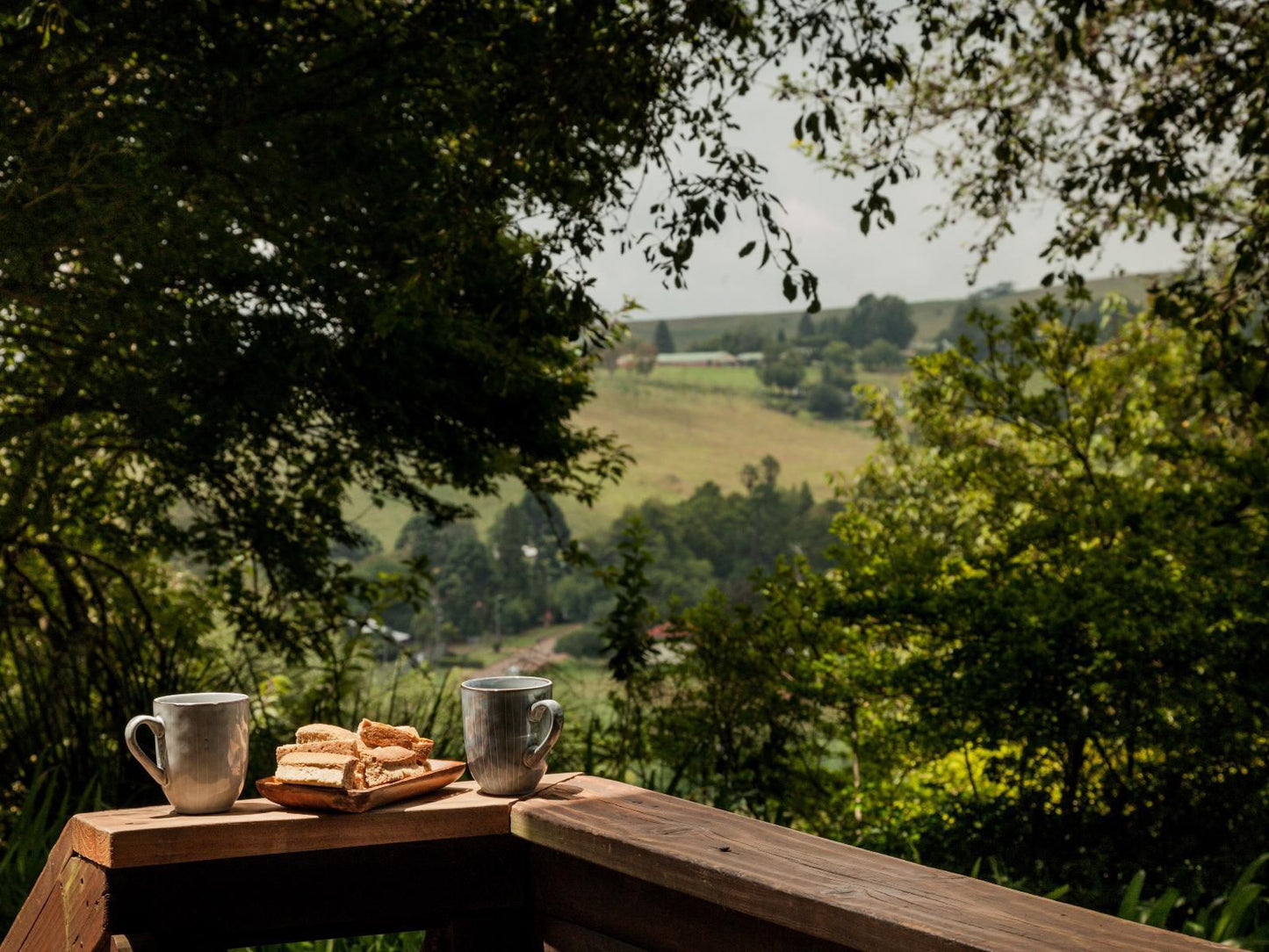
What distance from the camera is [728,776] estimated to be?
14.8ft

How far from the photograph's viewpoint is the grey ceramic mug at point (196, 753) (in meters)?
1.31

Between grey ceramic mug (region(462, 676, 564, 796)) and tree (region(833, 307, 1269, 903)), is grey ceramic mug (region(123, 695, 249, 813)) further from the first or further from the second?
tree (region(833, 307, 1269, 903))

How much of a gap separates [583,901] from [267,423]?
11.2 feet

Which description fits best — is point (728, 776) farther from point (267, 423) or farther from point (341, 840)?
point (341, 840)

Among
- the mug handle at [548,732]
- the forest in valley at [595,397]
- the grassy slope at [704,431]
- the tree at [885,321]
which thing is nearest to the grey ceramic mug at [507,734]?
the mug handle at [548,732]

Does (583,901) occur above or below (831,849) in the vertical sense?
below

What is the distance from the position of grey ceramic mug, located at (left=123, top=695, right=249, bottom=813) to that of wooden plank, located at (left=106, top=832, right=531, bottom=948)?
0.10m

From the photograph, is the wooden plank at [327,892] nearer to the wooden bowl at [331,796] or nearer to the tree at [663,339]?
the wooden bowl at [331,796]

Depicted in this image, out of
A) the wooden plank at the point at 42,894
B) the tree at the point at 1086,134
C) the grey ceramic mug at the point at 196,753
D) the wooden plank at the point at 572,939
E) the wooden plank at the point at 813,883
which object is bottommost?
the wooden plank at the point at 572,939

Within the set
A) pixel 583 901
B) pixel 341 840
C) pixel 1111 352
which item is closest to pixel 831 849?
pixel 583 901

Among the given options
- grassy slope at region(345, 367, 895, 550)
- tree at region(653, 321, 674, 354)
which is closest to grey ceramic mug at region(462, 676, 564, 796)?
grassy slope at region(345, 367, 895, 550)

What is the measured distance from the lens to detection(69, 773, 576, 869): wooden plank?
1.20 meters

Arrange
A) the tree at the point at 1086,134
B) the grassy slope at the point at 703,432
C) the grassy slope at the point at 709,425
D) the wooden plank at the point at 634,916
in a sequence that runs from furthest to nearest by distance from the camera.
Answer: the grassy slope at the point at 703,432, the grassy slope at the point at 709,425, the tree at the point at 1086,134, the wooden plank at the point at 634,916

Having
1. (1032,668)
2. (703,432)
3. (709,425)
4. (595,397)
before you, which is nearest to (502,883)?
(1032,668)
